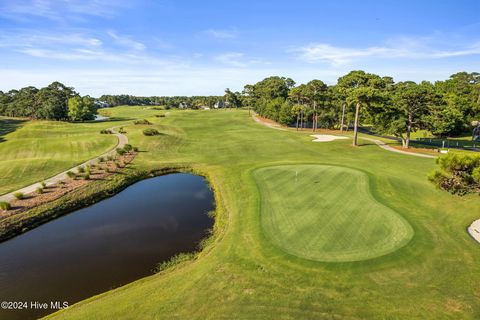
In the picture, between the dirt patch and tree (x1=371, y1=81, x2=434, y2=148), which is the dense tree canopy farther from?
the dirt patch

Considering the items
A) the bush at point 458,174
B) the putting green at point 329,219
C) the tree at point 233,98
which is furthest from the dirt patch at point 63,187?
the tree at point 233,98

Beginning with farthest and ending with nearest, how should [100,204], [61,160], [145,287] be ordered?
[61,160] < [100,204] < [145,287]

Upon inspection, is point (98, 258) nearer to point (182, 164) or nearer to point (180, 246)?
point (180, 246)

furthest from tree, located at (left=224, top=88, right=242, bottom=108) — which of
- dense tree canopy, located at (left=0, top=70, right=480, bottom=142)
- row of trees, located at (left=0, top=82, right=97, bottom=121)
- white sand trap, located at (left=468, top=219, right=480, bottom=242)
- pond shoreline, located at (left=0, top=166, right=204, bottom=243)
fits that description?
white sand trap, located at (left=468, top=219, right=480, bottom=242)

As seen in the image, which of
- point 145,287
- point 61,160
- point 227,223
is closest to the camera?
point 145,287

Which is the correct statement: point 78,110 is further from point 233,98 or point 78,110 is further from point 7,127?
point 233,98

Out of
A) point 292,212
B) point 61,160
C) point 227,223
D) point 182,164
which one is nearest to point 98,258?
point 227,223

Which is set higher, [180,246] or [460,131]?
[460,131]

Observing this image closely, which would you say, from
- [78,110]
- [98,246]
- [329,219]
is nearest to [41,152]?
[98,246]
